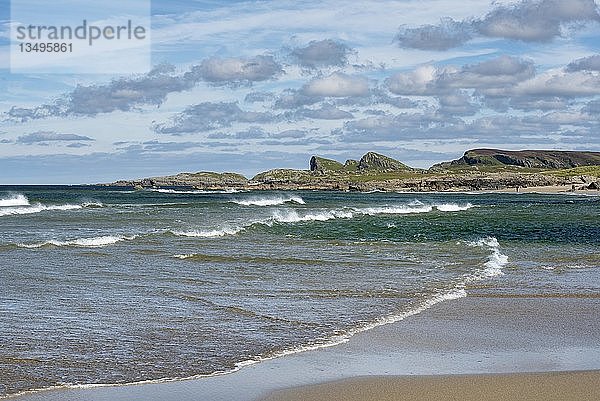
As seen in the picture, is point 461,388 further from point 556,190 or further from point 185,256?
point 556,190

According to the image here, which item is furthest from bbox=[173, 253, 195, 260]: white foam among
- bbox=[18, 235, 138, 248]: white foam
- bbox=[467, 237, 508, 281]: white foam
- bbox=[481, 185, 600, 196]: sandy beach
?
bbox=[481, 185, 600, 196]: sandy beach

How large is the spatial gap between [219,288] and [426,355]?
743 cm

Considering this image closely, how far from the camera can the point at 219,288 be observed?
58.8 feet

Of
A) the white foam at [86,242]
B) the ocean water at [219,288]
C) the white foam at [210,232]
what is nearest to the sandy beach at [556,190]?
the white foam at [210,232]

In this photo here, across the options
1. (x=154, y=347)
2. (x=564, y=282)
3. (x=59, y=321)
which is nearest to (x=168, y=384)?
(x=154, y=347)

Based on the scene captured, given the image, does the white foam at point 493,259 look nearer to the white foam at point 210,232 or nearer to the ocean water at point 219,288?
the ocean water at point 219,288

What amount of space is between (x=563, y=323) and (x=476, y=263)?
34.6 ft

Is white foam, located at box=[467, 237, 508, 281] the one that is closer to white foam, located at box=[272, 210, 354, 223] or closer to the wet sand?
the wet sand

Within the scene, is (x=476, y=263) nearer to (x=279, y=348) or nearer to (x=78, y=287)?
(x=78, y=287)

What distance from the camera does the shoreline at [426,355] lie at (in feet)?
30.7

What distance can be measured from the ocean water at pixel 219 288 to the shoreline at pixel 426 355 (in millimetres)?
455

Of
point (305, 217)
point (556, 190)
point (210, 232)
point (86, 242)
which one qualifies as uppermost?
point (556, 190)

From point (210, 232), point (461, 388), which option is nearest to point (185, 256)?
point (210, 232)

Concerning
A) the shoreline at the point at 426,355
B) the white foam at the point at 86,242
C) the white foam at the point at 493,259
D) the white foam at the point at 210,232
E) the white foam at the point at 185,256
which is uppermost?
the white foam at the point at 86,242
